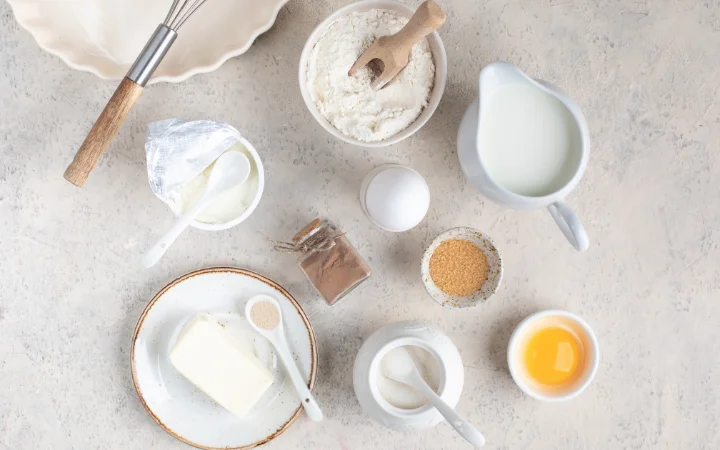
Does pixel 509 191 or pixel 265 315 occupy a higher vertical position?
pixel 509 191

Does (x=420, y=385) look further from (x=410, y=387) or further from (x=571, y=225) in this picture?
(x=571, y=225)

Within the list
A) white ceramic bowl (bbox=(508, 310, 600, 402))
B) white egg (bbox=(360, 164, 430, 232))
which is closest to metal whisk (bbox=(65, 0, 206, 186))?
white egg (bbox=(360, 164, 430, 232))

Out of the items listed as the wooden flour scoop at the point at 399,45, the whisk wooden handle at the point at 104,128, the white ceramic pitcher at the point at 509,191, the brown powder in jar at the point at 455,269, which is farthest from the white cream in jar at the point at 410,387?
the whisk wooden handle at the point at 104,128

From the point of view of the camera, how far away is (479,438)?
951 mm

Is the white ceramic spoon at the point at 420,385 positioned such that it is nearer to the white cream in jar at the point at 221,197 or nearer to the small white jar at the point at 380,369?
the small white jar at the point at 380,369

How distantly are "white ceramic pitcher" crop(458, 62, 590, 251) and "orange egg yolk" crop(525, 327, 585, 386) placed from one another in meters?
0.27

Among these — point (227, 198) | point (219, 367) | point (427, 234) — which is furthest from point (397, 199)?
point (219, 367)

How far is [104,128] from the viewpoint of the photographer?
925 mm

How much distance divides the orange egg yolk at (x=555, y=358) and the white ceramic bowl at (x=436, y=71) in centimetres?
42

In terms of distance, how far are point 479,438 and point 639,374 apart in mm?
351

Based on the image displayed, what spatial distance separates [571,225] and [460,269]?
25 centimetres

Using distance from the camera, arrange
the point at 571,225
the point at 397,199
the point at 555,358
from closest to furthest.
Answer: the point at 571,225 → the point at 397,199 → the point at 555,358

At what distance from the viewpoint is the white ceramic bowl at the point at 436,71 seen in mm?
962

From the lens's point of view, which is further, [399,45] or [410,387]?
[410,387]
